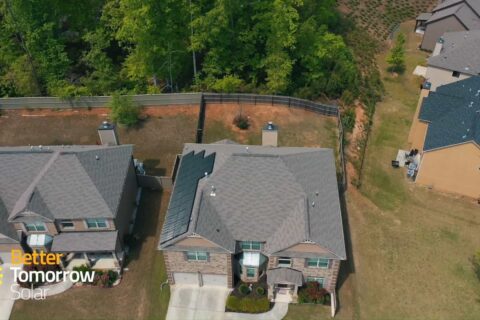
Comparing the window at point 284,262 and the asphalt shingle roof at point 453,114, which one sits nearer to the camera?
the window at point 284,262

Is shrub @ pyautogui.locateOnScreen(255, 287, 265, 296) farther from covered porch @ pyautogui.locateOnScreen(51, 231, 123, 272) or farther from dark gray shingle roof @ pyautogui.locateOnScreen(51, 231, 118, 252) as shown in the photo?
dark gray shingle roof @ pyautogui.locateOnScreen(51, 231, 118, 252)

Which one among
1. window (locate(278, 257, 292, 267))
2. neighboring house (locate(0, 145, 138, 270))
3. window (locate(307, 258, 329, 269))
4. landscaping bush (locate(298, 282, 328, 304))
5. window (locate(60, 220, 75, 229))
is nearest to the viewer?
window (locate(307, 258, 329, 269))

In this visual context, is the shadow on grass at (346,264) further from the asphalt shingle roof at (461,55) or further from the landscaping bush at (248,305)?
the asphalt shingle roof at (461,55)

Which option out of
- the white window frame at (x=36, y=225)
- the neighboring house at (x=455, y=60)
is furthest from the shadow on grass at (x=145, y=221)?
the neighboring house at (x=455, y=60)

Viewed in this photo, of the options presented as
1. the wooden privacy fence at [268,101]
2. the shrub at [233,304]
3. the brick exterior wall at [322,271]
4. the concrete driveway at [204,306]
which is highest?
the wooden privacy fence at [268,101]

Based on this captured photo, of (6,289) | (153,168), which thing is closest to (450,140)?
(153,168)

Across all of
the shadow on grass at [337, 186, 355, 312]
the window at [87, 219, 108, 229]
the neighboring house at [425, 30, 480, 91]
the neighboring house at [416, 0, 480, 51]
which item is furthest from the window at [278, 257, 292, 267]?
the neighboring house at [416, 0, 480, 51]
